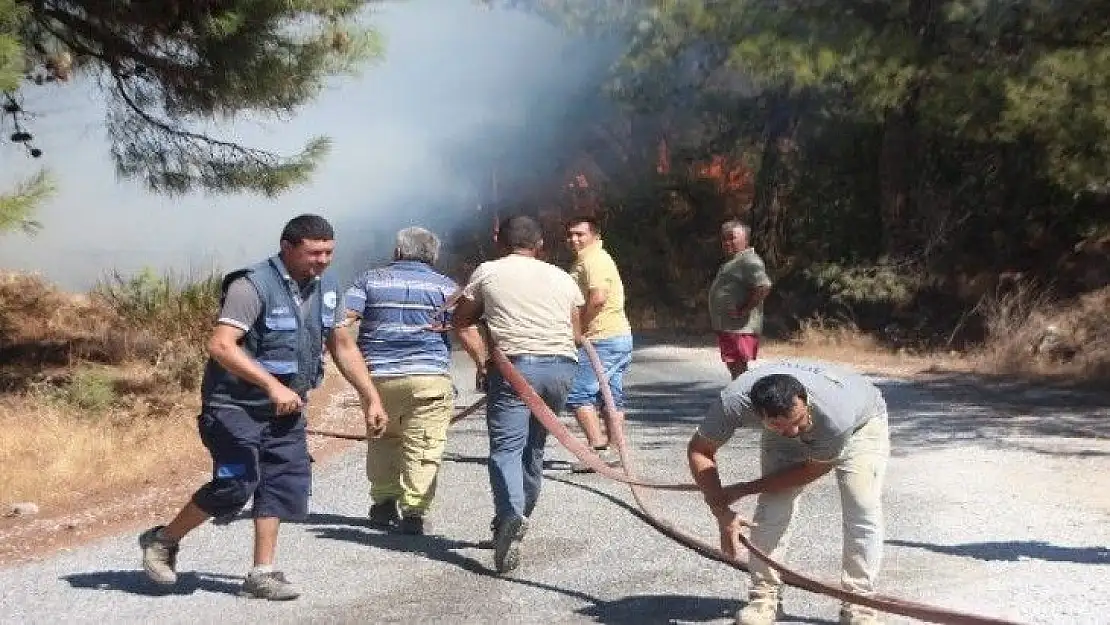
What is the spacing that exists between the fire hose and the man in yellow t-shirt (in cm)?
19

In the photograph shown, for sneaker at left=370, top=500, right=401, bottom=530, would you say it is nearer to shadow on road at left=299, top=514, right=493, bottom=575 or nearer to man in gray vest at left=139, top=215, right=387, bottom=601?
shadow on road at left=299, top=514, right=493, bottom=575

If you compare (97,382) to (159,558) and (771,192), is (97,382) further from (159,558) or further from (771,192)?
(771,192)

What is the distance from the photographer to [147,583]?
629cm

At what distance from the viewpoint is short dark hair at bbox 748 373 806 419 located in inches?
190

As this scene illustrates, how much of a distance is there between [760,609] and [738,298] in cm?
505

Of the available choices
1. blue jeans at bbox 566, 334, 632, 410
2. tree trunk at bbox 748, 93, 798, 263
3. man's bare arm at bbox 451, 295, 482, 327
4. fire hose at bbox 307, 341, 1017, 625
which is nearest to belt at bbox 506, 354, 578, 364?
fire hose at bbox 307, 341, 1017, 625

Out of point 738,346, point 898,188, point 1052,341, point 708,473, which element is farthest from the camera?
point 898,188

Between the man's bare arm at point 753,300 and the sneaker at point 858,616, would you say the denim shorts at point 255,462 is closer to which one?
the sneaker at point 858,616

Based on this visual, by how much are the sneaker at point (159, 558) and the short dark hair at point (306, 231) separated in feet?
4.22

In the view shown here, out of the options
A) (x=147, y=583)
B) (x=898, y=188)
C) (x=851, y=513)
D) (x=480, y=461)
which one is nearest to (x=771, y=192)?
(x=898, y=188)

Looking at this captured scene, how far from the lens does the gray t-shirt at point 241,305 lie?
573cm

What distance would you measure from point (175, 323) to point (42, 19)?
13.0 ft

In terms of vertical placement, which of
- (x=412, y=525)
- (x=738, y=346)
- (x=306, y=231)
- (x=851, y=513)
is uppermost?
(x=306, y=231)

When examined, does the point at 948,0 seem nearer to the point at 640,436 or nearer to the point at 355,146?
the point at 640,436
